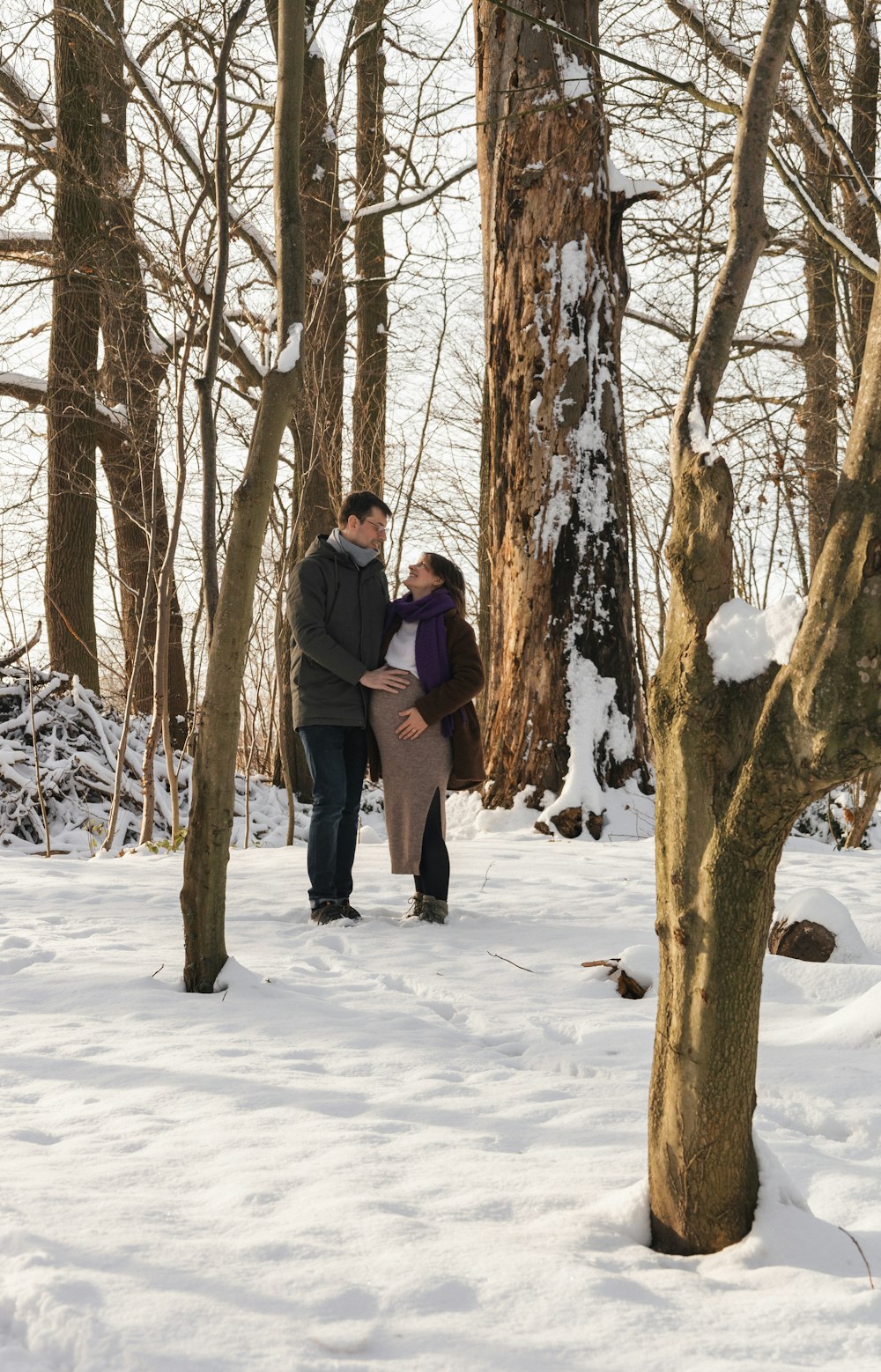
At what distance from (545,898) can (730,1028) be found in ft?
9.87

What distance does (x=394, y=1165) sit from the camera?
203 cm

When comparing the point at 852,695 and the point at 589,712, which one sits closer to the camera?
the point at 852,695

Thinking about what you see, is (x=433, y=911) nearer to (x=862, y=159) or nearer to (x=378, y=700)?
(x=378, y=700)

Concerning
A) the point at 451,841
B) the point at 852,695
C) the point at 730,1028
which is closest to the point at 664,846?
the point at 730,1028

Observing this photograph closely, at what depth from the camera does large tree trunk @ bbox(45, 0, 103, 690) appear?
402 inches

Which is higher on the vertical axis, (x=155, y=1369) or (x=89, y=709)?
(x=89, y=709)

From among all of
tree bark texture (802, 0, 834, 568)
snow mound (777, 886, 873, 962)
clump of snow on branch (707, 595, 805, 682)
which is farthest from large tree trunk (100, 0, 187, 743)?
clump of snow on branch (707, 595, 805, 682)

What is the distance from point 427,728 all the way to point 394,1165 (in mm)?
2436

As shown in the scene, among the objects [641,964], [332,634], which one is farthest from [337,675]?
[641,964]

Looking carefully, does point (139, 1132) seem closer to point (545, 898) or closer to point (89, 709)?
point (545, 898)

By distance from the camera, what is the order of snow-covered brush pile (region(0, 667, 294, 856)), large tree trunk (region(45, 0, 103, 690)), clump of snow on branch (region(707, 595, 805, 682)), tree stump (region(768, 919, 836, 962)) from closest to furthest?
clump of snow on branch (region(707, 595, 805, 682))
tree stump (region(768, 919, 836, 962))
snow-covered brush pile (region(0, 667, 294, 856))
large tree trunk (region(45, 0, 103, 690))

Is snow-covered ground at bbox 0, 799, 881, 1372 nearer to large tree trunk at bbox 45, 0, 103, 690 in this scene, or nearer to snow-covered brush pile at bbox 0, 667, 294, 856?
snow-covered brush pile at bbox 0, 667, 294, 856

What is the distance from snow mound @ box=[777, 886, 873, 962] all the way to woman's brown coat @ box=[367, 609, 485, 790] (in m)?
1.32

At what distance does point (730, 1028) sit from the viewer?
1689 millimetres
